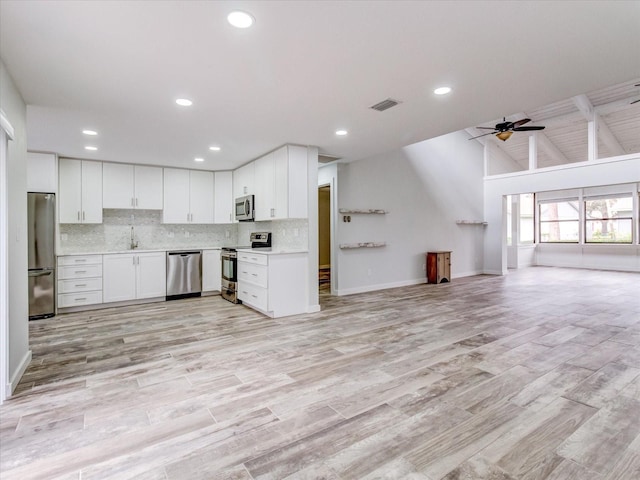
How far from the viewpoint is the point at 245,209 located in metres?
5.84

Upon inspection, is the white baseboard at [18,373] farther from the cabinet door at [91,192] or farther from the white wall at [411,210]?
the white wall at [411,210]

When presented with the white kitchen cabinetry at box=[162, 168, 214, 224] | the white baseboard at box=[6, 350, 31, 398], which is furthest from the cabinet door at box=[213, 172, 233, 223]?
the white baseboard at box=[6, 350, 31, 398]

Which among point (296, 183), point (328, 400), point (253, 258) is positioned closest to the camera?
point (328, 400)

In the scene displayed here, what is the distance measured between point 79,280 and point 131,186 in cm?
177

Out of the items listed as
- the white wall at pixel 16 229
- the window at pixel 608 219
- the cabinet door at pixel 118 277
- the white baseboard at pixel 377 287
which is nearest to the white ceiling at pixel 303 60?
the white wall at pixel 16 229

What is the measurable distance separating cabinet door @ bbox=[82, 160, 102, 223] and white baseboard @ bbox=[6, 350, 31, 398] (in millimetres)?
3011

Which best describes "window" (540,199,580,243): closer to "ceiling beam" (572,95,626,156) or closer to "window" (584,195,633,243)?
"window" (584,195,633,243)

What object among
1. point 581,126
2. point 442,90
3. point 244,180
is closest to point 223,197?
point 244,180

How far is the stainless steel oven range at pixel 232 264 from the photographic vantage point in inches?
221

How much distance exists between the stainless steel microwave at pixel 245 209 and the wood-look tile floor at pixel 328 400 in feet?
6.37

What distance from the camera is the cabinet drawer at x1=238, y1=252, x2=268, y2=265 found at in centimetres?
470

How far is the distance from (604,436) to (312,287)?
141 inches

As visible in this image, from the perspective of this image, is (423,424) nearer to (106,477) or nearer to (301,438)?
(301,438)

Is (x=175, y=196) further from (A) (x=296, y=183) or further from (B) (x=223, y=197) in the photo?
(A) (x=296, y=183)
